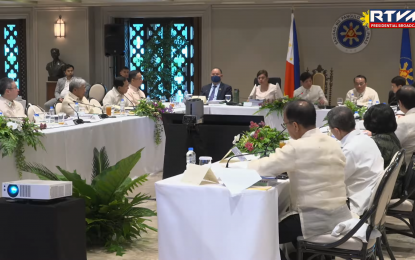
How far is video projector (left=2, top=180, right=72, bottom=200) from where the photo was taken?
3414 mm

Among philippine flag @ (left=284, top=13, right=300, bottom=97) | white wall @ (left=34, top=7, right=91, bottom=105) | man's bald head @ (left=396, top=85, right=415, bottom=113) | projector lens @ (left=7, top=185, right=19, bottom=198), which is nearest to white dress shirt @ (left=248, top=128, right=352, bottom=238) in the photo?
projector lens @ (left=7, top=185, right=19, bottom=198)

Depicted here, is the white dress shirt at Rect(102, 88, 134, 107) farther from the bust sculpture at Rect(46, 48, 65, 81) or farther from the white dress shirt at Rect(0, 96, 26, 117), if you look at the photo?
the bust sculpture at Rect(46, 48, 65, 81)

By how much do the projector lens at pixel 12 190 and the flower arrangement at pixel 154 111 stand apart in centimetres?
436

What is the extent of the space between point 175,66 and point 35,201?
390 inches

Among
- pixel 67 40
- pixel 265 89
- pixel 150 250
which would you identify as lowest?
pixel 150 250

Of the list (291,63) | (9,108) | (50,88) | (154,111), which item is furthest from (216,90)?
(50,88)

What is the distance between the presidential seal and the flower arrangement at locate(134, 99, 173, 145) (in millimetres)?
5503

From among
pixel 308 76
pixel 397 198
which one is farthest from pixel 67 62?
pixel 397 198

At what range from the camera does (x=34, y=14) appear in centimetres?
1377

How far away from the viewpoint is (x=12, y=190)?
350 cm

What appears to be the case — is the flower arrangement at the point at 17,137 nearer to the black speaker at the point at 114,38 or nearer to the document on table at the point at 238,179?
the document on table at the point at 238,179

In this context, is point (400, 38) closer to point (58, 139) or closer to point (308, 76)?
point (308, 76)

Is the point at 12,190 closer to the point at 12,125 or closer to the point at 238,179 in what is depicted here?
the point at 238,179

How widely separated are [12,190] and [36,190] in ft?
0.54
